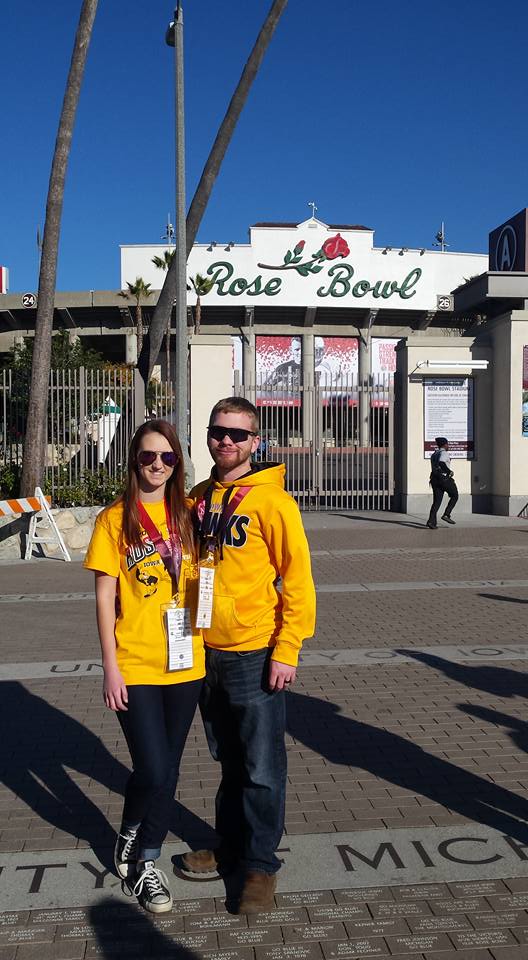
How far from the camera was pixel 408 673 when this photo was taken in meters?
6.31

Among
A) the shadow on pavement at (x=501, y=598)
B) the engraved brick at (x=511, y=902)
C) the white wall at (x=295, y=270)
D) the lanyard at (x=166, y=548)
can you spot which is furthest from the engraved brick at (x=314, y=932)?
the white wall at (x=295, y=270)

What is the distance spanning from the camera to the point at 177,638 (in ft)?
10.4

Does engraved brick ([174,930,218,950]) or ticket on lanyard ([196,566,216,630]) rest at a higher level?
ticket on lanyard ([196,566,216,630])

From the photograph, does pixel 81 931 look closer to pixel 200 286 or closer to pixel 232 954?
pixel 232 954

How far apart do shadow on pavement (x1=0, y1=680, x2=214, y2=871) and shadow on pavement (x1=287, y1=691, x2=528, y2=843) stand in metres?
1.05

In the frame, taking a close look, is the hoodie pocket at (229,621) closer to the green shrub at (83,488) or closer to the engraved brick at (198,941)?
the engraved brick at (198,941)

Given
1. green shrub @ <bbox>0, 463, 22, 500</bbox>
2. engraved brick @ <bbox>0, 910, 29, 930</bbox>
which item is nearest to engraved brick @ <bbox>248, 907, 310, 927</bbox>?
engraved brick @ <bbox>0, 910, 29, 930</bbox>

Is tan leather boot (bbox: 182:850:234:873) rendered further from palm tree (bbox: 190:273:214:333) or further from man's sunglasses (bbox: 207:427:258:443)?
palm tree (bbox: 190:273:214:333)

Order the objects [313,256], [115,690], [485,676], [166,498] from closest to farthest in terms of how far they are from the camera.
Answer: [115,690]
[166,498]
[485,676]
[313,256]

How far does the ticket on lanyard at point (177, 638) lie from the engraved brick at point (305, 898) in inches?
36.6

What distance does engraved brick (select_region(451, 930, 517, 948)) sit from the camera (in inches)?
114

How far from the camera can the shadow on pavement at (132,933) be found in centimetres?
288

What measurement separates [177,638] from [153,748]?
1.31 ft

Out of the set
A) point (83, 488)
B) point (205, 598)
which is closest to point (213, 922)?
point (205, 598)
